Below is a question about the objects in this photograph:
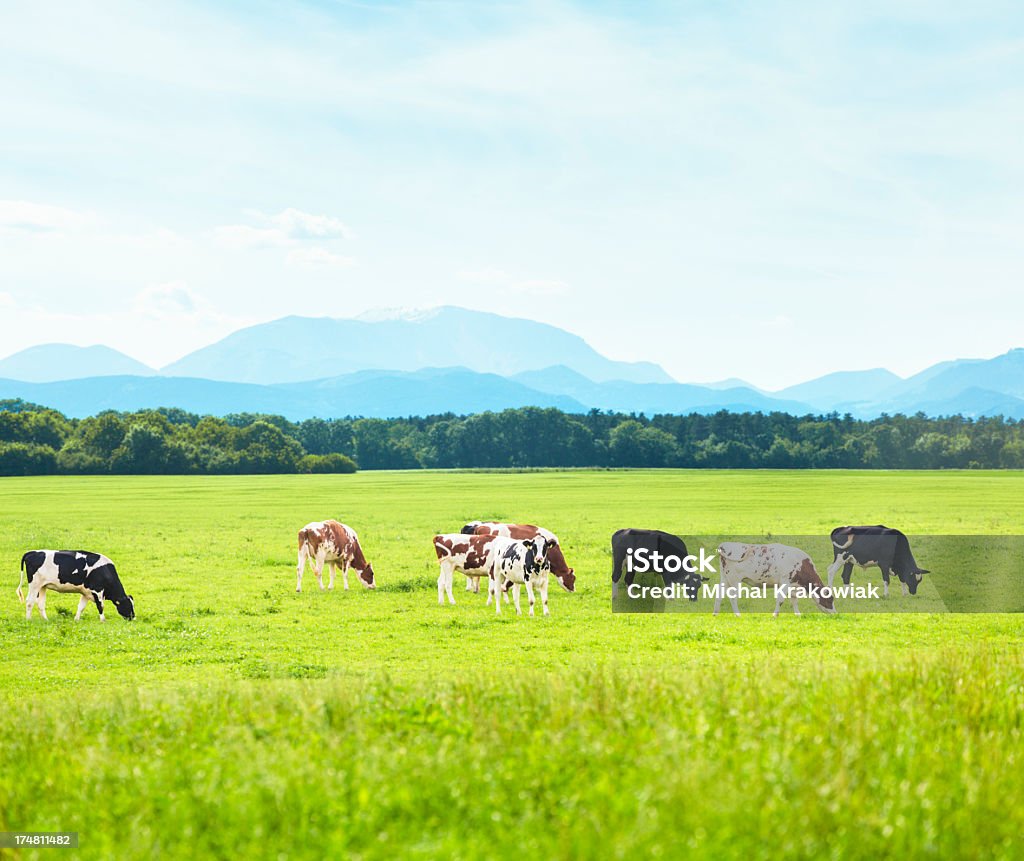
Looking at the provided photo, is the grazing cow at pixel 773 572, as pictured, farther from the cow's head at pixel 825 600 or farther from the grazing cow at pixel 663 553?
the grazing cow at pixel 663 553

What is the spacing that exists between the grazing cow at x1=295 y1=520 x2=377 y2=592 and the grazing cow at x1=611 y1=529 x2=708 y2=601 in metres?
7.08

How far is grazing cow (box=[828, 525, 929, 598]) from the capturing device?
76.2 feet

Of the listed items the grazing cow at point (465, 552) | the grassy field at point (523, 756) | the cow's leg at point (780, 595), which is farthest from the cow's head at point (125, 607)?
the cow's leg at point (780, 595)

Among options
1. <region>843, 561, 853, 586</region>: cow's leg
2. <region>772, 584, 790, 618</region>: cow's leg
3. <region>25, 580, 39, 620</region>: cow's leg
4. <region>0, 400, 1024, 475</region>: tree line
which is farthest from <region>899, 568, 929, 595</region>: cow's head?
<region>0, 400, 1024, 475</region>: tree line

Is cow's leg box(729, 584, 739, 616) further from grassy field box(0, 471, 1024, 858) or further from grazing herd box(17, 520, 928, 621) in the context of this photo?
grassy field box(0, 471, 1024, 858)

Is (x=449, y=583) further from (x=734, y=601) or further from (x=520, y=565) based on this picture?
(x=734, y=601)

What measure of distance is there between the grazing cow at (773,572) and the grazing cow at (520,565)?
12.8 feet

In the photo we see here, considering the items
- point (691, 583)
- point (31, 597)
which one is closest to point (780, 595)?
point (691, 583)

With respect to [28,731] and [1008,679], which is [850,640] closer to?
[1008,679]

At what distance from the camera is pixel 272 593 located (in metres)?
25.3

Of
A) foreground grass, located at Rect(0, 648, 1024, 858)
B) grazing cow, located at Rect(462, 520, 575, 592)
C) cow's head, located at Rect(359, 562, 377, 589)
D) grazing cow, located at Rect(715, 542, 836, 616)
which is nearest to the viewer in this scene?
foreground grass, located at Rect(0, 648, 1024, 858)

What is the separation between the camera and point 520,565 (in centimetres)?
2145

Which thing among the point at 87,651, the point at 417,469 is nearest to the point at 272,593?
the point at 87,651

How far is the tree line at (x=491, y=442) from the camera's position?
124 metres
